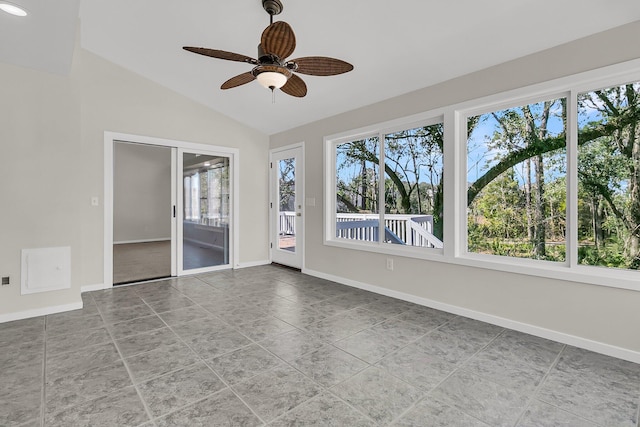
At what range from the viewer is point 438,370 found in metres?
2.22

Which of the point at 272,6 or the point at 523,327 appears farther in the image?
the point at 523,327

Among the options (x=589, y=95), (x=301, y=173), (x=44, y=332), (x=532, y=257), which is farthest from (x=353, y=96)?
(x=44, y=332)

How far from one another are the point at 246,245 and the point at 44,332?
312cm

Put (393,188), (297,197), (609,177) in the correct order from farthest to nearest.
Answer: (297,197) < (393,188) < (609,177)

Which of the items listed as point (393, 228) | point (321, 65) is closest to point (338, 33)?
point (321, 65)

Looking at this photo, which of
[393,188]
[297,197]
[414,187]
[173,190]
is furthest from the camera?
[297,197]

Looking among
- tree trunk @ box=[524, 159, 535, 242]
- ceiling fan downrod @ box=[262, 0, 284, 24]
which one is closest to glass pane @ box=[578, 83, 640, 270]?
tree trunk @ box=[524, 159, 535, 242]

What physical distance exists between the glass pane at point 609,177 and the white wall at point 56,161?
4968mm

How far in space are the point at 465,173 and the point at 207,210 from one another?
4161 mm

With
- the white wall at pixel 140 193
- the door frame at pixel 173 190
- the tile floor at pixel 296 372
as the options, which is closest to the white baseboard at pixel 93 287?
the door frame at pixel 173 190

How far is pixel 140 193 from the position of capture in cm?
885

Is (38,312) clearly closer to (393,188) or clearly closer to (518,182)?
(393,188)

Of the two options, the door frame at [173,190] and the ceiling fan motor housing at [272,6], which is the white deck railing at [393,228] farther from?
the ceiling fan motor housing at [272,6]

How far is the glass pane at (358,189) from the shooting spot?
4406mm
